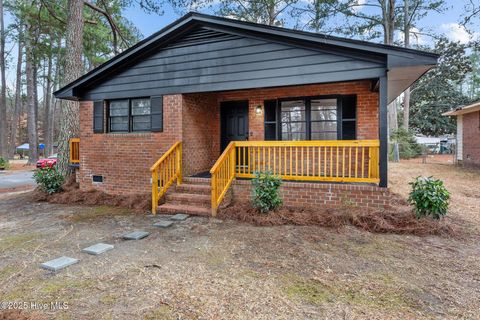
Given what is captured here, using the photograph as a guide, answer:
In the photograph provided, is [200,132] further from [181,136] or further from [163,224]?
[163,224]

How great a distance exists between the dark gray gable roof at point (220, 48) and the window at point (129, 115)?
293mm

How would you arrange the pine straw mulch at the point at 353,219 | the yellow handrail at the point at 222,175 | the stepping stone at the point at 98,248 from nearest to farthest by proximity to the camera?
1. the stepping stone at the point at 98,248
2. the pine straw mulch at the point at 353,219
3. the yellow handrail at the point at 222,175

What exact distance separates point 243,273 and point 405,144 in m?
21.8

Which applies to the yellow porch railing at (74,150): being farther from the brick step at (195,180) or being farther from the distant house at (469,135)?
the distant house at (469,135)

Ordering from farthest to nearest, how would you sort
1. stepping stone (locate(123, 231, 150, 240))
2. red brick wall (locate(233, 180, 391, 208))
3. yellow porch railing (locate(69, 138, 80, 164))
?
yellow porch railing (locate(69, 138, 80, 164)) < red brick wall (locate(233, 180, 391, 208)) < stepping stone (locate(123, 231, 150, 240))

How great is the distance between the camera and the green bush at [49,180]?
8.19m

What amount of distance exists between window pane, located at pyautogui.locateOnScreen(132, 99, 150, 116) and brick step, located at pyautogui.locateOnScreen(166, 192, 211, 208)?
2667mm

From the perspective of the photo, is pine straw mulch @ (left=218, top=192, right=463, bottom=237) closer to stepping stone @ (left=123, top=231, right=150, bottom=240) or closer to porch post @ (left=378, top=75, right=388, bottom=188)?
porch post @ (left=378, top=75, right=388, bottom=188)

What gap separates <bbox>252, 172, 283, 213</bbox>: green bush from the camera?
5656 mm

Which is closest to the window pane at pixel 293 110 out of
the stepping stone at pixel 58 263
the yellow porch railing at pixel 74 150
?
the stepping stone at pixel 58 263

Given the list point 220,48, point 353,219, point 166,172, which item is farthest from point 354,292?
point 220,48

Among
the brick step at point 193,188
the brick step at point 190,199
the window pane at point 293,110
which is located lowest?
the brick step at point 190,199

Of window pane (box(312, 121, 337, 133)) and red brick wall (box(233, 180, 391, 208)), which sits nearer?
red brick wall (box(233, 180, 391, 208))

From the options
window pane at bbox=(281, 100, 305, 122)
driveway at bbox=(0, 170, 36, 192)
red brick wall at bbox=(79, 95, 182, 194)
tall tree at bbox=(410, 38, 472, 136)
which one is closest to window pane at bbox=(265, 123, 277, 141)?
window pane at bbox=(281, 100, 305, 122)
